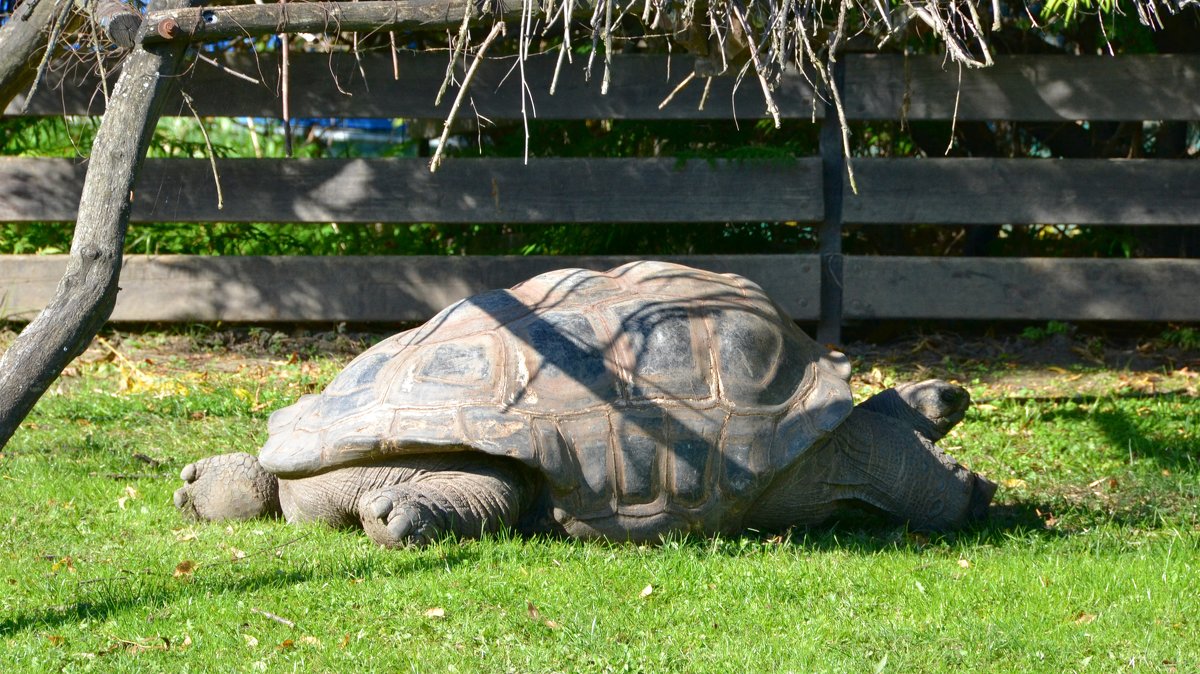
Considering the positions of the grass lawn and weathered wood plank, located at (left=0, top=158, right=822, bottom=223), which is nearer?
the grass lawn

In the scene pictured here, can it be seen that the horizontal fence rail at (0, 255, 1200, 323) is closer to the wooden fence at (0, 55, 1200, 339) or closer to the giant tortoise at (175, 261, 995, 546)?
the wooden fence at (0, 55, 1200, 339)

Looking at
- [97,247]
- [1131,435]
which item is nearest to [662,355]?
[97,247]

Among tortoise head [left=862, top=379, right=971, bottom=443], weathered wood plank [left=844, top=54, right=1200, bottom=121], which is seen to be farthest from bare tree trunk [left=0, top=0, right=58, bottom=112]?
weathered wood plank [left=844, top=54, right=1200, bottom=121]

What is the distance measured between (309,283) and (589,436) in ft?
14.2

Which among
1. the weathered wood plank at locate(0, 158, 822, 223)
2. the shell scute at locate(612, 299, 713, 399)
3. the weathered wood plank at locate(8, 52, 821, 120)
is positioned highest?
the weathered wood plank at locate(8, 52, 821, 120)

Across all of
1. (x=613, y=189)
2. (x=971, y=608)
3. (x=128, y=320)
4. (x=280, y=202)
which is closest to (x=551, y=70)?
(x=613, y=189)

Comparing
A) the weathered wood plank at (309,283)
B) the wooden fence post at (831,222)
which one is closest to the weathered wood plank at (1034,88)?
the wooden fence post at (831,222)

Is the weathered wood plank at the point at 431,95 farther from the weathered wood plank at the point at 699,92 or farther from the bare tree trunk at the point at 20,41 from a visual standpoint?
the bare tree trunk at the point at 20,41

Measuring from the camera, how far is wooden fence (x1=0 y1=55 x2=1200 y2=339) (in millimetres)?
8508

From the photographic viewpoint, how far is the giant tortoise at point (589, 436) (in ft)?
16.3

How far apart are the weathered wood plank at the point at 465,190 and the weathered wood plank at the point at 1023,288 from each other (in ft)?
2.32

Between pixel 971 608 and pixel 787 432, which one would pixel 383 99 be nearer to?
pixel 787 432

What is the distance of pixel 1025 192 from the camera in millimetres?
Result: 8547

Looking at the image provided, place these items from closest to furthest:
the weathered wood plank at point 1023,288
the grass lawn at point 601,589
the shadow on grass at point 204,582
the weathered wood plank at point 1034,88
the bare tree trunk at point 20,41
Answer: the grass lawn at point 601,589
the shadow on grass at point 204,582
the bare tree trunk at point 20,41
the weathered wood plank at point 1034,88
the weathered wood plank at point 1023,288
